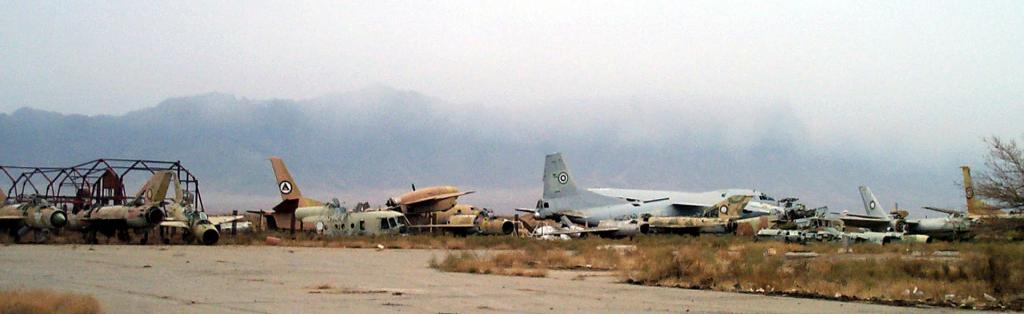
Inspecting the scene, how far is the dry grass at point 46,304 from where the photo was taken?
1147 centimetres

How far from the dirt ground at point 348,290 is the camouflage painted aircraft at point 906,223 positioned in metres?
32.4

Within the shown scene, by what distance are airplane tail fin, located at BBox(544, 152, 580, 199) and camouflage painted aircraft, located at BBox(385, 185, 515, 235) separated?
12426 mm

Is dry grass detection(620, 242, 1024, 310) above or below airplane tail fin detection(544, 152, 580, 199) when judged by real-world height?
below

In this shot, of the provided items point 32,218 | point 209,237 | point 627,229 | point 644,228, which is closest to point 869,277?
point 209,237

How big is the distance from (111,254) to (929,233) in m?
41.2

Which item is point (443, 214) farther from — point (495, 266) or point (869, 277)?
point (869, 277)

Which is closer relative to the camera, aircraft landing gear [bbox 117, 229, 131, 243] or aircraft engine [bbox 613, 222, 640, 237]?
aircraft landing gear [bbox 117, 229, 131, 243]

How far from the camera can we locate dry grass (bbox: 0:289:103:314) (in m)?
11.5

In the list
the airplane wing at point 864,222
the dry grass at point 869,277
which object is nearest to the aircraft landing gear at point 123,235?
the dry grass at point 869,277

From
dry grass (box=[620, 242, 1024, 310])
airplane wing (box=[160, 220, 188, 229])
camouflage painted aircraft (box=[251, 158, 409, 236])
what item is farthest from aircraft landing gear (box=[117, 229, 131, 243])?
dry grass (box=[620, 242, 1024, 310])

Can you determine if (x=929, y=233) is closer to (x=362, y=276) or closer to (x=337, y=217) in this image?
(x=337, y=217)

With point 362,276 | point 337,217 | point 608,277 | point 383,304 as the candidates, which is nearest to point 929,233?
point 337,217

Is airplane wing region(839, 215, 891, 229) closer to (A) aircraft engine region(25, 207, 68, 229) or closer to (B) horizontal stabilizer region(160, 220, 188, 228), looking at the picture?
(B) horizontal stabilizer region(160, 220, 188, 228)

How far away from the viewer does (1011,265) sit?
19.6 metres
